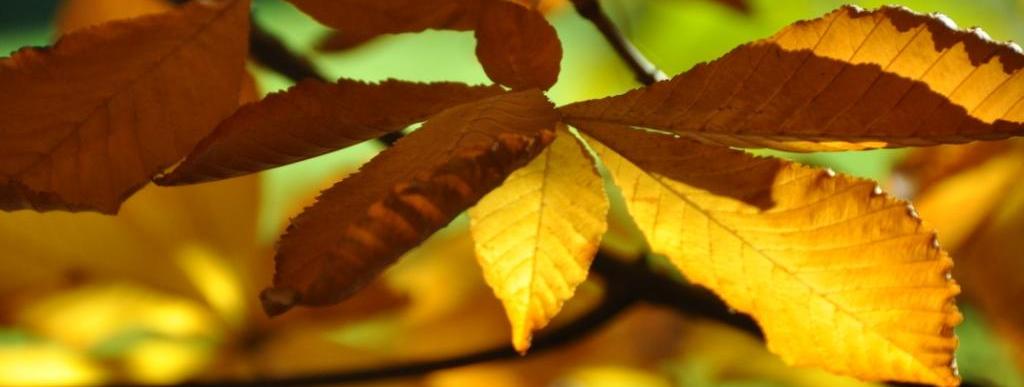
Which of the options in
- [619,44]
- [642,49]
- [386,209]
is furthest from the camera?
[642,49]

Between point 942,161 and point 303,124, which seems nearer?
point 303,124

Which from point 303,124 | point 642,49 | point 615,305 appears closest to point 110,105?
point 303,124

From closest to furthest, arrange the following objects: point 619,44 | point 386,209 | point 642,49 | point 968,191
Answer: point 386,209
point 619,44
point 968,191
point 642,49

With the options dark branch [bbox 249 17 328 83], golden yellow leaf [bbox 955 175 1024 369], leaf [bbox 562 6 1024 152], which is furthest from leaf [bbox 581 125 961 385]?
golden yellow leaf [bbox 955 175 1024 369]

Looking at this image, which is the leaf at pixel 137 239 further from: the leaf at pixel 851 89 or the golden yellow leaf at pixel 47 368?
the leaf at pixel 851 89

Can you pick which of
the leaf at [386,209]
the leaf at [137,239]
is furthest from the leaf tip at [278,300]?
the leaf at [137,239]

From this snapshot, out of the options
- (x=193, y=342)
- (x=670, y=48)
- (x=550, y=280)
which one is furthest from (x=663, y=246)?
(x=670, y=48)

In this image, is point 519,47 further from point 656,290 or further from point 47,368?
point 47,368

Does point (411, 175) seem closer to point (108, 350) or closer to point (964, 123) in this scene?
point (964, 123)
